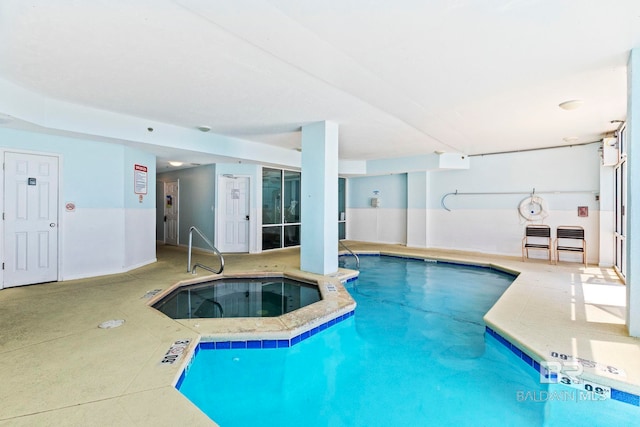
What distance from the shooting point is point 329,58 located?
112 inches

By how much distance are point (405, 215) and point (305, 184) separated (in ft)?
16.4

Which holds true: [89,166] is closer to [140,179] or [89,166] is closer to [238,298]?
[140,179]

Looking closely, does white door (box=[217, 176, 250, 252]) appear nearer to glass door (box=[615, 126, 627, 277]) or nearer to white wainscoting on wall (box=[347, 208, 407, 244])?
white wainscoting on wall (box=[347, 208, 407, 244])

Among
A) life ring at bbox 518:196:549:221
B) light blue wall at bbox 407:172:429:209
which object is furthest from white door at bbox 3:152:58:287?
life ring at bbox 518:196:549:221

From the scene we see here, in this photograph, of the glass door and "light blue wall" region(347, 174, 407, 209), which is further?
"light blue wall" region(347, 174, 407, 209)

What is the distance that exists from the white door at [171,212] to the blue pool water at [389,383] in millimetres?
6783

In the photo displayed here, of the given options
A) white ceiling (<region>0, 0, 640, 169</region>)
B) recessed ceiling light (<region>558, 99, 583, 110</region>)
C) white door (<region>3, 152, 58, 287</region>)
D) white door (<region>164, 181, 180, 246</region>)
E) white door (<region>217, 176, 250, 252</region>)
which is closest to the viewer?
white ceiling (<region>0, 0, 640, 169</region>)

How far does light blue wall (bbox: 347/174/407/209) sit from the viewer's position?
366 inches

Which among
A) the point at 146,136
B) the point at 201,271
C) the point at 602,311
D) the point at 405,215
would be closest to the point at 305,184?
the point at 201,271

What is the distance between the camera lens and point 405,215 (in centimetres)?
919

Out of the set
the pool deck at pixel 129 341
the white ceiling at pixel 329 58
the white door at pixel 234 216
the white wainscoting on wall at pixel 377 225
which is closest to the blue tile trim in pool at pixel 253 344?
the pool deck at pixel 129 341

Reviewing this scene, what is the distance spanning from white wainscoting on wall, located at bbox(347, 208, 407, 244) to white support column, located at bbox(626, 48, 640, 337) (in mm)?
6457

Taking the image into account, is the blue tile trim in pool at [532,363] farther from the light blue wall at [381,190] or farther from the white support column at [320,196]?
the light blue wall at [381,190]

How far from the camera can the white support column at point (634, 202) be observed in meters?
2.67
